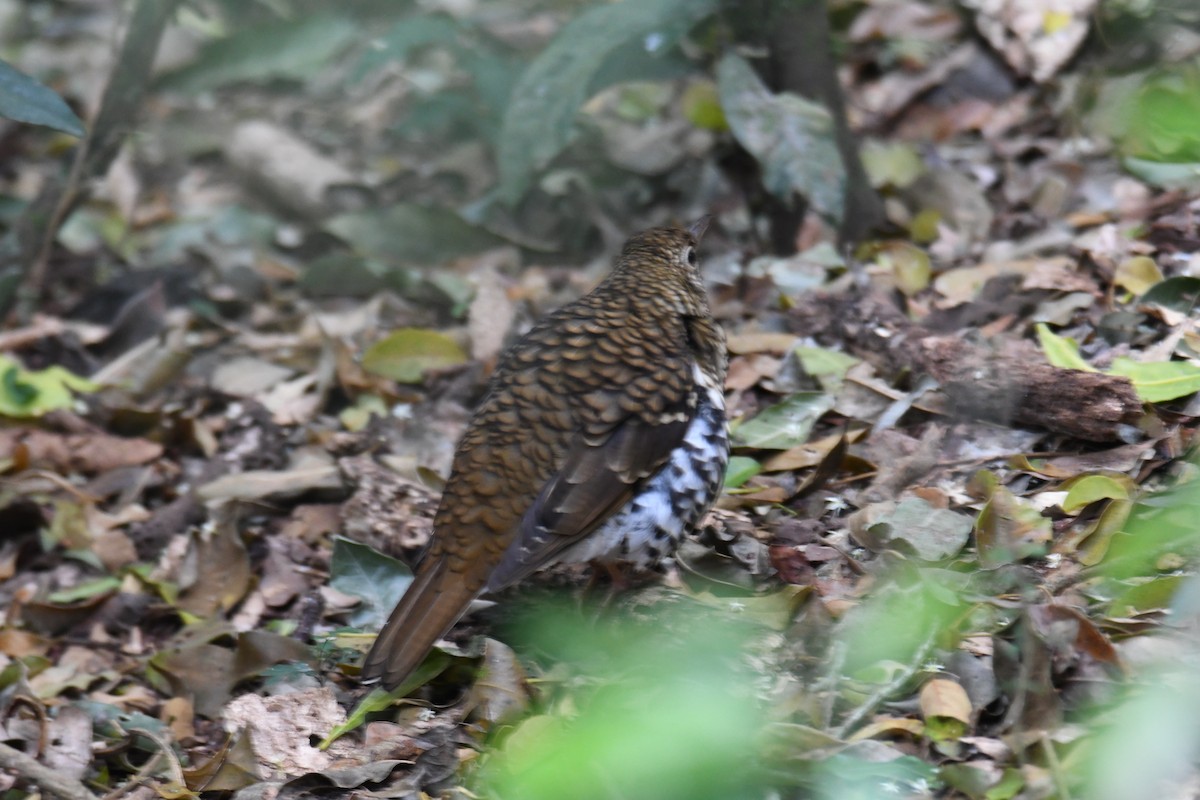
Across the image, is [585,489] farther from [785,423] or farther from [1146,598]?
[1146,598]

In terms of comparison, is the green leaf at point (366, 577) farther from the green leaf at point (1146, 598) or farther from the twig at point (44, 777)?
the green leaf at point (1146, 598)

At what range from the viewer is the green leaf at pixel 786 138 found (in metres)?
4.88

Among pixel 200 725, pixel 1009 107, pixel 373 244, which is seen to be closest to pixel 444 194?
pixel 373 244

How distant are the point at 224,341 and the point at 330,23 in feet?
6.44

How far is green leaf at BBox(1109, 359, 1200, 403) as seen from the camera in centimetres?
369

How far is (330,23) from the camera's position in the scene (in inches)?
273

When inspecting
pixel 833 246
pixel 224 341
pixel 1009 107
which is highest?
pixel 1009 107

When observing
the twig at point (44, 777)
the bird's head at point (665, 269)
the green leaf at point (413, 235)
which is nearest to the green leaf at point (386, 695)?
the twig at point (44, 777)

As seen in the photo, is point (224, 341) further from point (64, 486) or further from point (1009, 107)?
point (1009, 107)

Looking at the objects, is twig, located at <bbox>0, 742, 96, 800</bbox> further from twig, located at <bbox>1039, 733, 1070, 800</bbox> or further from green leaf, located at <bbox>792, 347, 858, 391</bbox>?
green leaf, located at <bbox>792, 347, 858, 391</bbox>

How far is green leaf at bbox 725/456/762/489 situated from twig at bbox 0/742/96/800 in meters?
1.90

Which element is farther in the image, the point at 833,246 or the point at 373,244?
the point at 373,244

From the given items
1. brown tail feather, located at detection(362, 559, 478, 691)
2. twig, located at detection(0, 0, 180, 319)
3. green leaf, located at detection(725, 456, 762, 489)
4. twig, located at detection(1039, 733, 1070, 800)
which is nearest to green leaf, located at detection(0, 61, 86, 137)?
brown tail feather, located at detection(362, 559, 478, 691)

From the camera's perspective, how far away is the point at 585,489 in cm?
350
